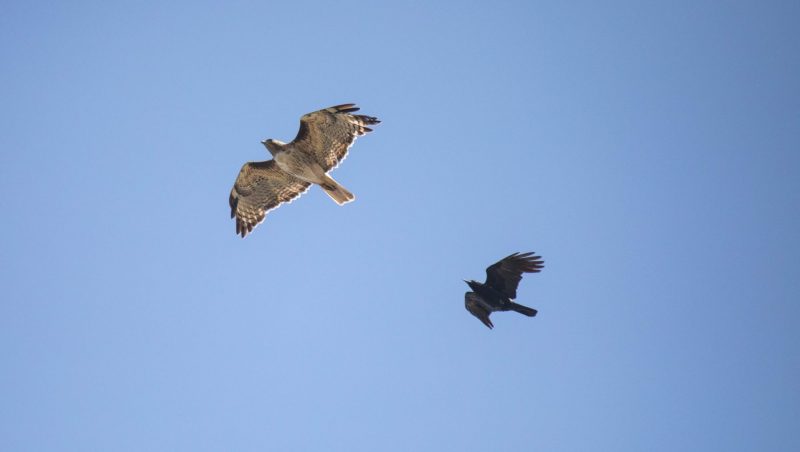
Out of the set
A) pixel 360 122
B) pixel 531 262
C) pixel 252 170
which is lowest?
pixel 531 262

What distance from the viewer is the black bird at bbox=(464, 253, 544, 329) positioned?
12469mm

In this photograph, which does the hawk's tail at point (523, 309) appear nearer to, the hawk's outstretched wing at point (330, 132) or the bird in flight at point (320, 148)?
the bird in flight at point (320, 148)

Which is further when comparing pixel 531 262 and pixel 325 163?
pixel 325 163

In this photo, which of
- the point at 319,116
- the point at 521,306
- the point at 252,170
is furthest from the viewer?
the point at 252,170

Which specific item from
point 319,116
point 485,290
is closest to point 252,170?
point 319,116

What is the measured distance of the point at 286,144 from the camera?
14.7 meters

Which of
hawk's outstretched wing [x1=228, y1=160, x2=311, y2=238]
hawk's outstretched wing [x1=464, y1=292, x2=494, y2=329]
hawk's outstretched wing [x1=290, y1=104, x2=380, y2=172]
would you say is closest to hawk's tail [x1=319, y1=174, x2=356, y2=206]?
hawk's outstretched wing [x1=290, y1=104, x2=380, y2=172]

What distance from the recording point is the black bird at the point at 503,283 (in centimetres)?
1247

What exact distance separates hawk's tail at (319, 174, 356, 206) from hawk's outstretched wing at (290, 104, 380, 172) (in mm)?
312

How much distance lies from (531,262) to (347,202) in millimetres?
4116

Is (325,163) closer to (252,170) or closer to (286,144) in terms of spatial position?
(286,144)

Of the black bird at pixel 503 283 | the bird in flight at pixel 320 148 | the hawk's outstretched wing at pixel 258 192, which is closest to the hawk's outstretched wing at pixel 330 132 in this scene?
the bird in flight at pixel 320 148

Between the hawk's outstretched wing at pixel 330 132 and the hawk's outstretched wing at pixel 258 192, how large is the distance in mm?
1118

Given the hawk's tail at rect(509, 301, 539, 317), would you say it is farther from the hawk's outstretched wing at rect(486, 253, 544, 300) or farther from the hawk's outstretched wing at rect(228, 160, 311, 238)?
the hawk's outstretched wing at rect(228, 160, 311, 238)
